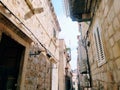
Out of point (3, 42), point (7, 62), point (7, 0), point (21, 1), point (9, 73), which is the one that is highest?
point (21, 1)

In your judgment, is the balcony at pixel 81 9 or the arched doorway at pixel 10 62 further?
the balcony at pixel 81 9

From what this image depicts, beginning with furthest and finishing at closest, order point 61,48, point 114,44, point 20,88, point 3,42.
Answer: point 61,48 < point 3,42 < point 20,88 < point 114,44

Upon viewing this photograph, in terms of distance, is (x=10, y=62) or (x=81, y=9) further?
(x=81, y=9)

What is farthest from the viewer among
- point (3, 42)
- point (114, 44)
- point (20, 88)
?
point (3, 42)

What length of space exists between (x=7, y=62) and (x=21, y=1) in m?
2.22

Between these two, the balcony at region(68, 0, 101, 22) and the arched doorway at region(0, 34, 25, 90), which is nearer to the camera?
the arched doorway at region(0, 34, 25, 90)

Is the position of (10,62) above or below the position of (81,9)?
below

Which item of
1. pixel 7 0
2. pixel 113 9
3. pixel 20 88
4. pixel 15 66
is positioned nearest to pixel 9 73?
pixel 15 66

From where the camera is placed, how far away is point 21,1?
4441 mm

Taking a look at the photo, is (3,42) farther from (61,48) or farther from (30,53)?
(61,48)

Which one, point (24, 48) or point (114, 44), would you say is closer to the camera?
point (114, 44)

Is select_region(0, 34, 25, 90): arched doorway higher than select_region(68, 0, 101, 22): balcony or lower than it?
lower

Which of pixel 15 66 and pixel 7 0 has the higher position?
pixel 7 0

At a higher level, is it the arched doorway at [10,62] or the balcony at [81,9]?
the balcony at [81,9]
